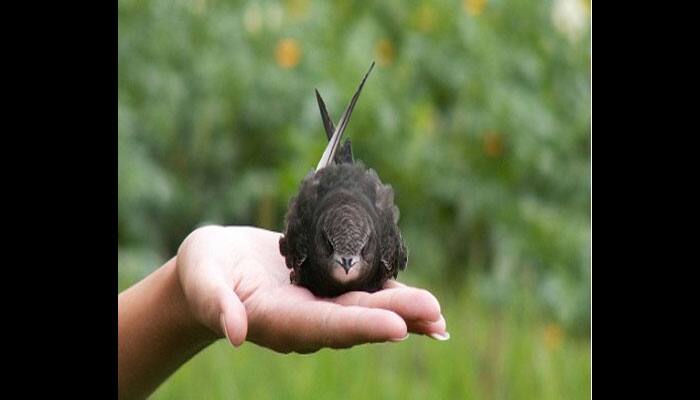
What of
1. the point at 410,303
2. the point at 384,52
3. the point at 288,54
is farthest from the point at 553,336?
the point at 410,303

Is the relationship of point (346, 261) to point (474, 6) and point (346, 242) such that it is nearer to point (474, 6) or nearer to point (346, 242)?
point (346, 242)

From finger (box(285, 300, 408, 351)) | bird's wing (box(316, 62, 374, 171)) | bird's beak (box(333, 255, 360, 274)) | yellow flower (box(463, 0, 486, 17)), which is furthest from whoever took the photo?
yellow flower (box(463, 0, 486, 17))

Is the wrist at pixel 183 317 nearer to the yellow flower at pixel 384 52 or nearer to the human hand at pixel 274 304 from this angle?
the human hand at pixel 274 304

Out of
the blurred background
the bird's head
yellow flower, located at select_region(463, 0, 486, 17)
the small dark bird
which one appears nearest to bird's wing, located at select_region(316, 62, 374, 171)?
the small dark bird

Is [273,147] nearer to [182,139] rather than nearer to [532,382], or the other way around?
[182,139]

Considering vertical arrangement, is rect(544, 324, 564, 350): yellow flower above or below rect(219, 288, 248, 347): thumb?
above

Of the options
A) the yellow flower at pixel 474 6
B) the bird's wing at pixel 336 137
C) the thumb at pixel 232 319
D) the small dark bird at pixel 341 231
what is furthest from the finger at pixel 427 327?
the yellow flower at pixel 474 6

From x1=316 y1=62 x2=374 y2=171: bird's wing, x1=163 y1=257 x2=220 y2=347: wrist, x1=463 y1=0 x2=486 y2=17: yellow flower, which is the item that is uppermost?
x1=463 y1=0 x2=486 y2=17: yellow flower

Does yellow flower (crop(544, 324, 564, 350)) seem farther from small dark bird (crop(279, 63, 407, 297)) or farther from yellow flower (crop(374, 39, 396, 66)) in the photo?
small dark bird (crop(279, 63, 407, 297))
